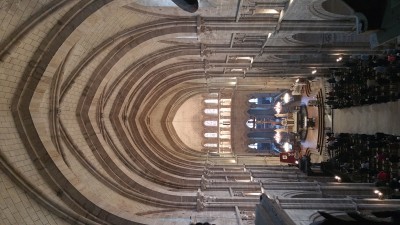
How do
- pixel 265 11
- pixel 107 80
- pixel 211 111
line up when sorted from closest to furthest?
pixel 265 11
pixel 107 80
pixel 211 111

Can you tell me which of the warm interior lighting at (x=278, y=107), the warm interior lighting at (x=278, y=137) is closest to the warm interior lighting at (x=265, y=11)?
the warm interior lighting at (x=278, y=107)

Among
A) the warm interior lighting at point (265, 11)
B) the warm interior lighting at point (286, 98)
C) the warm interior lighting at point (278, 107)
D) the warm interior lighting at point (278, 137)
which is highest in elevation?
the warm interior lighting at point (265, 11)

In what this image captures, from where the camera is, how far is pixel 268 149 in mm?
30953

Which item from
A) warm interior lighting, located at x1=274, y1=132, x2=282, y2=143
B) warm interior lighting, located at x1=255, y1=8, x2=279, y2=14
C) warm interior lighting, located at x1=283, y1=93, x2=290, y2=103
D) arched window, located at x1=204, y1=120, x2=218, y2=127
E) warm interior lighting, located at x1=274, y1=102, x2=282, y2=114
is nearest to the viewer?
warm interior lighting, located at x1=255, y1=8, x2=279, y2=14

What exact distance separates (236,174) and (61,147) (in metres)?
10.4

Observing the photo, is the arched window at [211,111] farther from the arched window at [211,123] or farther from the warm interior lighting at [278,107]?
the warm interior lighting at [278,107]

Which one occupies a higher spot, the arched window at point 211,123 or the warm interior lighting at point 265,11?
the warm interior lighting at point 265,11

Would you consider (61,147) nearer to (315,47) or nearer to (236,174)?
(236,174)

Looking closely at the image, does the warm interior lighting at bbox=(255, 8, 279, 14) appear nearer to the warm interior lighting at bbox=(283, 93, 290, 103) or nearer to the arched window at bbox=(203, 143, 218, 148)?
the warm interior lighting at bbox=(283, 93, 290, 103)

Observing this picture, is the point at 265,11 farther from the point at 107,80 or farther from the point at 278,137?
the point at 278,137

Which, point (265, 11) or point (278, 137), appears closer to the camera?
point (265, 11)

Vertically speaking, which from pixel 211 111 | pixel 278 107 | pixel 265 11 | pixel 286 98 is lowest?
pixel 211 111

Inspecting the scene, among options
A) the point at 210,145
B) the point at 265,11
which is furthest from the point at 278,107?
the point at 265,11

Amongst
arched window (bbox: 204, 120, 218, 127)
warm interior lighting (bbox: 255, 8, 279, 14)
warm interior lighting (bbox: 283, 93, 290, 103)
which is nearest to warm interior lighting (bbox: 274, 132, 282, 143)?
warm interior lighting (bbox: 283, 93, 290, 103)
